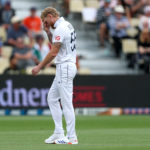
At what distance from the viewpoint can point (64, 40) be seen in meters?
9.92

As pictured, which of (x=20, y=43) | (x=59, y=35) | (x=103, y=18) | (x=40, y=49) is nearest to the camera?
(x=59, y=35)

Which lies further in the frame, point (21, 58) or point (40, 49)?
point (21, 58)

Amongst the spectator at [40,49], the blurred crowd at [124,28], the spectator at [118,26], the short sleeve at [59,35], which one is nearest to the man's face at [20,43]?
the spectator at [40,49]

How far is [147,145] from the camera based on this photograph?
9.93 m

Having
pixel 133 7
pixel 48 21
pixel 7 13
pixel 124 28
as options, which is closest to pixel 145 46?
pixel 124 28

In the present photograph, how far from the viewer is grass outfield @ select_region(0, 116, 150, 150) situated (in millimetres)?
9695

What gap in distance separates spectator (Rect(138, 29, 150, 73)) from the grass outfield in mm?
4004

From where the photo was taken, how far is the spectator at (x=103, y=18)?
22.8 metres

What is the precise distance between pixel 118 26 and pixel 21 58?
12.9 feet

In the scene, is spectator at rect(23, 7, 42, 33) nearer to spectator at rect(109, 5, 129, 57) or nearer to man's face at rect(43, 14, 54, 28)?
spectator at rect(109, 5, 129, 57)

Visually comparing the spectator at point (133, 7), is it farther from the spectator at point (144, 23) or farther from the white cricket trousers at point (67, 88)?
the white cricket trousers at point (67, 88)

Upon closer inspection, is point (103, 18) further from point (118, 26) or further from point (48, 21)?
point (48, 21)

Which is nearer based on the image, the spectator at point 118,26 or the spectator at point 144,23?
the spectator at point 144,23

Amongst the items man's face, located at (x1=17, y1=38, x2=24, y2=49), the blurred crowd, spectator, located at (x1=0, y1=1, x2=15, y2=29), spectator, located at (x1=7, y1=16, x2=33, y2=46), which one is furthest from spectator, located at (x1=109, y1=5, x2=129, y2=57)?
spectator, located at (x1=0, y1=1, x2=15, y2=29)
